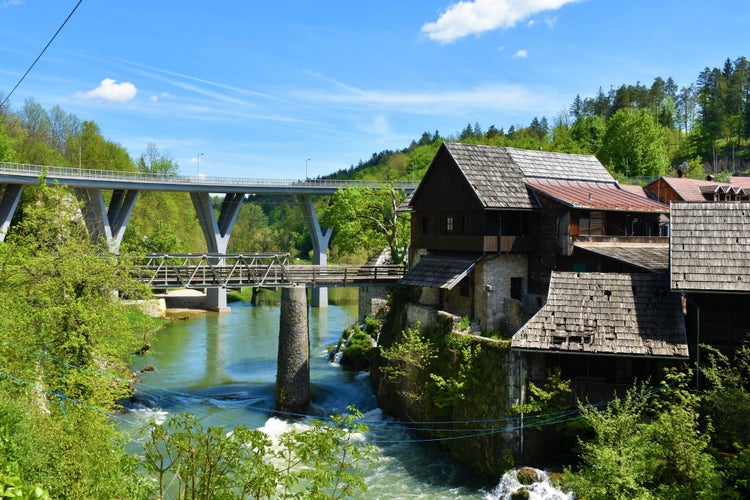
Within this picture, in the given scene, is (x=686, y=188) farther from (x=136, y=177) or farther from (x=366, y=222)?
(x=136, y=177)

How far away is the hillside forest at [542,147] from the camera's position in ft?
249

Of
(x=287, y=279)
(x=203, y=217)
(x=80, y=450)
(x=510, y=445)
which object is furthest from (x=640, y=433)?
(x=203, y=217)

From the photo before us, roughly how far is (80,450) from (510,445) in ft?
47.2

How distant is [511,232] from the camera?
31109 millimetres

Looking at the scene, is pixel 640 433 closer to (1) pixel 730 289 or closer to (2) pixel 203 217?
(1) pixel 730 289

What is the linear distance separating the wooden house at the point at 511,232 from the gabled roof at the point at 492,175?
64mm

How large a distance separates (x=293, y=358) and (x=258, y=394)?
4511 mm

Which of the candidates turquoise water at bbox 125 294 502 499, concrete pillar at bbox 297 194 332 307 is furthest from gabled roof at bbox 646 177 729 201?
concrete pillar at bbox 297 194 332 307

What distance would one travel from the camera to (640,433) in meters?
18.5

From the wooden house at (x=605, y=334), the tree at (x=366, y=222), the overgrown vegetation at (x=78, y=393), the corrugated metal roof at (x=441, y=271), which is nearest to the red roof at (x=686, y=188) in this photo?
the tree at (x=366, y=222)

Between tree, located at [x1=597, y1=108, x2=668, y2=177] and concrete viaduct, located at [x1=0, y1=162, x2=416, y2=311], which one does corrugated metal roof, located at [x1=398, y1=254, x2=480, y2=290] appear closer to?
concrete viaduct, located at [x1=0, y1=162, x2=416, y2=311]

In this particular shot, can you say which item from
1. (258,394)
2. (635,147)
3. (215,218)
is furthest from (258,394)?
(635,147)

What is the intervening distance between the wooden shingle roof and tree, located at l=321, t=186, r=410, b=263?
2544cm

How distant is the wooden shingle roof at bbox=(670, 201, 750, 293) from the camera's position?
69.9ft
